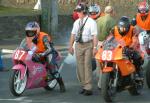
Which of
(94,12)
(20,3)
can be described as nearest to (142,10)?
(94,12)

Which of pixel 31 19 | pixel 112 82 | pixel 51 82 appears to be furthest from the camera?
pixel 31 19

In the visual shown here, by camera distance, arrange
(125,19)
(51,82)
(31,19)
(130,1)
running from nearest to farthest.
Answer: (125,19)
(51,82)
(31,19)
(130,1)

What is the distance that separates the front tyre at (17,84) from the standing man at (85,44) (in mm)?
1160

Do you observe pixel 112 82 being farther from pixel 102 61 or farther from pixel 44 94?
pixel 44 94

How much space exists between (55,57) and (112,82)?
175 cm

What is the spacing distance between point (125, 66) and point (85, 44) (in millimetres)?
1330

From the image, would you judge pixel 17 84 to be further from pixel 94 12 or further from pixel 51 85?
pixel 94 12

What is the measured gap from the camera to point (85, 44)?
12.3 meters

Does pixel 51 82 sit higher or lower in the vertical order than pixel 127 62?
lower

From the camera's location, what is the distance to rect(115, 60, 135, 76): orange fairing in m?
11.2

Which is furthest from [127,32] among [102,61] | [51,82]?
[51,82]

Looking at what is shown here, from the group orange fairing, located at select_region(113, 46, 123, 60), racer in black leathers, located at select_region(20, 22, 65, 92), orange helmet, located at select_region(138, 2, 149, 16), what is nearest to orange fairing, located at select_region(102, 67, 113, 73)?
orange fairing, located at select_region(113, 46, 123, 60)

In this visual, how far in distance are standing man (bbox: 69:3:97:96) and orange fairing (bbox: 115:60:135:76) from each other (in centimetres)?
104

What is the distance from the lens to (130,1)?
116 feet
